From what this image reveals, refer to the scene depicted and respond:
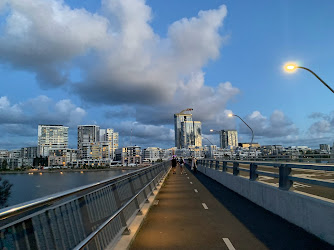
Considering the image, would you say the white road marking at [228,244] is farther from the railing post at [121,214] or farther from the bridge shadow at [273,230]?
the railing post at [121,214]

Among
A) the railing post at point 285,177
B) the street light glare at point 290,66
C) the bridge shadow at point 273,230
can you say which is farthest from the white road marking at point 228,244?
the street light glare at point 290,66

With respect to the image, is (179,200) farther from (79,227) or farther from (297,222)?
(79,227)

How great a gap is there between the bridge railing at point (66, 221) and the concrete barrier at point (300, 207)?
478 cm

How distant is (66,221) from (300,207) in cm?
665

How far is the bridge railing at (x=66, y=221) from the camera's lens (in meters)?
2.89

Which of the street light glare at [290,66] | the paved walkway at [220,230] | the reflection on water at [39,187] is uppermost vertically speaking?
the street light glare at [290,66]

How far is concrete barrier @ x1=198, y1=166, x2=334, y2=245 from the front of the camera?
6977mm

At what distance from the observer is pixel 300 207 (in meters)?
8.38

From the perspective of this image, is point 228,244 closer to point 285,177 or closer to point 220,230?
point 220,230

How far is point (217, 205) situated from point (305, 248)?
6640 mm

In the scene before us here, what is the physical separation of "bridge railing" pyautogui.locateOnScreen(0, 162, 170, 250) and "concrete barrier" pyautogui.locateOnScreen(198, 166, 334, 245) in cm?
478

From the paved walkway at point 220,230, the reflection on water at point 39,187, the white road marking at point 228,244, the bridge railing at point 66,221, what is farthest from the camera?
the reflection on water at point 39,187

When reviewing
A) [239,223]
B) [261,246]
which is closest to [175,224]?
[239,223]

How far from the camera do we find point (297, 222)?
853cm
